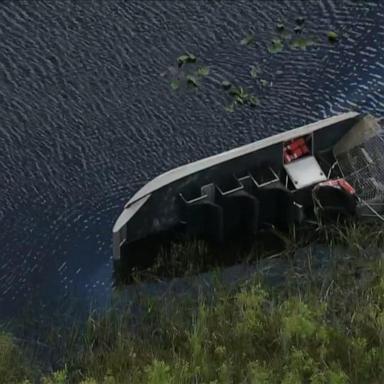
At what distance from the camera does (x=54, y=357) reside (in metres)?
15.8

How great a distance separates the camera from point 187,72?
74.7 feet

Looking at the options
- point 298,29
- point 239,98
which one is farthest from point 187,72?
point 298,29

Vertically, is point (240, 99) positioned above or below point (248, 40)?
below

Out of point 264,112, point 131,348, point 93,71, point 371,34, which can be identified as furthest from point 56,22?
point 131,348

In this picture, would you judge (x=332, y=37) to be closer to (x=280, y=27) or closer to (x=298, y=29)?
(x=298, y=29)

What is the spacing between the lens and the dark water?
18.3 m

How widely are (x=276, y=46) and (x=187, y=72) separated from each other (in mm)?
2446

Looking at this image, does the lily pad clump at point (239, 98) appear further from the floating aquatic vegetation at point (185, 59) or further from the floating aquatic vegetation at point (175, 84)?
the floating aquatic vegetation at point (185, 59)

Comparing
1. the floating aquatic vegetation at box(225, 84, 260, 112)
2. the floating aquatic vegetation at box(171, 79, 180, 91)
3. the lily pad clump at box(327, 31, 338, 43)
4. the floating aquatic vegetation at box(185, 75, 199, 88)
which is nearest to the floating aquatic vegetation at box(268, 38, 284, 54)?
the lily pad clump at box(327, 31, 338, 43)

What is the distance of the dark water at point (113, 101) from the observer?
60.1 feet

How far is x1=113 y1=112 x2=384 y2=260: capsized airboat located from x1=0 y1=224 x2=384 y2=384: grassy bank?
4.76 feet

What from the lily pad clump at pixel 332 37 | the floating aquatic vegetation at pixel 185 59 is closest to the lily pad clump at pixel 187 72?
the floating aquatic vegetation at pixel 185 59

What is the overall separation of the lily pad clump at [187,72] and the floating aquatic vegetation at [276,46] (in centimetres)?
179

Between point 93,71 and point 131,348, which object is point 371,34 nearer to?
point 93,71
